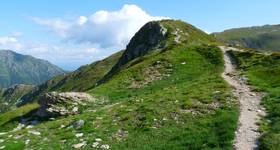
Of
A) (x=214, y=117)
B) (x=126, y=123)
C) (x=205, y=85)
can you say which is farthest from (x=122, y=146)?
(x=205, y=85)

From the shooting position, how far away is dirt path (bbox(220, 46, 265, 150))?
78.2 ft

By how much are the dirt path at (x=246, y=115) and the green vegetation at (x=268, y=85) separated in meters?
0.58

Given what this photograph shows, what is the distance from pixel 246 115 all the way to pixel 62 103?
21914 millimetres

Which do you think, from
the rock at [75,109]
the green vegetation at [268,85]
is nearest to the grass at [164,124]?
the green vegetation at [268,85]

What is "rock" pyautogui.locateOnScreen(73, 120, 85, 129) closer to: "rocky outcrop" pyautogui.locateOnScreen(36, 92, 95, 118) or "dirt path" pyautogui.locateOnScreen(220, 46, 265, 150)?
"rocky outcrop" pyautogui.locateOnScreen(36, 92, 95, 118)

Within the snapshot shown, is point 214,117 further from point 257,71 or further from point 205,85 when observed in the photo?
point 257,71

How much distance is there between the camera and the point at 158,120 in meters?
29.8

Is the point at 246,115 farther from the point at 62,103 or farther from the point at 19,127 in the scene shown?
the point at 19,127

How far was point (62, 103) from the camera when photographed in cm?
4391

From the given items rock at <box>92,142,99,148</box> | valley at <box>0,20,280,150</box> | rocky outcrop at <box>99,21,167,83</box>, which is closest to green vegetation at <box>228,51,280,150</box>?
valley at <box>0,20,280,150</box>

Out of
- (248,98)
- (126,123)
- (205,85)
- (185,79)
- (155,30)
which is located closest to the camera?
(126,123)

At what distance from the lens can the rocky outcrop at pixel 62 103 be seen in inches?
1676

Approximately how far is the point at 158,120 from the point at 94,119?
19.5 feet

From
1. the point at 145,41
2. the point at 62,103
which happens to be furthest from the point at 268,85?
the point at 145,41
